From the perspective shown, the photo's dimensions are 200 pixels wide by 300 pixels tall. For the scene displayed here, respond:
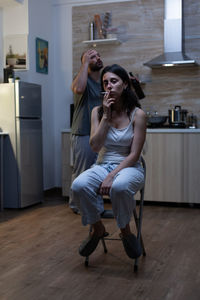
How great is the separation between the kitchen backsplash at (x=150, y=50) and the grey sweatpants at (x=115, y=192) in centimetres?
272

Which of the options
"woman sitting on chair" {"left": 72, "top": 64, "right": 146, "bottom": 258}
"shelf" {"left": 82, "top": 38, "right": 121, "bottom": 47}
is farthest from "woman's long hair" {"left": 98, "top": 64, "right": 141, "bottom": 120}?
"shelf" {"left": 82, "top": 38, "right": 121, "bottom": 47}

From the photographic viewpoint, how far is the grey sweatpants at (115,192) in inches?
89.0

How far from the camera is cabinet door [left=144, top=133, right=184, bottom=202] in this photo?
4430 millimetres

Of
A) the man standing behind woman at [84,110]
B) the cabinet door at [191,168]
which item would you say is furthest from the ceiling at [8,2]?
the cabinet door at [191,168]

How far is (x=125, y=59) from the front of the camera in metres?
5.16

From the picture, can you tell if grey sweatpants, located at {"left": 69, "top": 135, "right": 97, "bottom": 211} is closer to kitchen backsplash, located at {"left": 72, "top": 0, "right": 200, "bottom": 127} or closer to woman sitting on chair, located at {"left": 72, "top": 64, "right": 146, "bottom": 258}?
woman sitting on chair, located at {"left": 72, "top": 64, "right": 146, "bottom": 258}

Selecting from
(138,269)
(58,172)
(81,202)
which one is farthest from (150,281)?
(58,172)

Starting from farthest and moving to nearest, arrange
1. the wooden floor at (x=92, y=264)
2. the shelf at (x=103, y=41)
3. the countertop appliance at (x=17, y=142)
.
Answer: the shelf at (x=103, y=41)
the countertop appliance at (x=17, y=142)
the wooden floor at (x=92, y=264)

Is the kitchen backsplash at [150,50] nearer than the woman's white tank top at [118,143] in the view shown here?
No

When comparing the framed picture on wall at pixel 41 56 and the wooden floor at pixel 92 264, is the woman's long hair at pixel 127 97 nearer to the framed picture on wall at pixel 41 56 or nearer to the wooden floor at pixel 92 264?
the wooden floor at pixel 92 264

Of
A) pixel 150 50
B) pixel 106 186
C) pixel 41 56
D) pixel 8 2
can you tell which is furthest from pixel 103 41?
pixel 106 186

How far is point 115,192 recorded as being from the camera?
7.39ft

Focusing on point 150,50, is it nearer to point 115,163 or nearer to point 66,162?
point 66,162

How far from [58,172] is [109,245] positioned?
2.67 m
